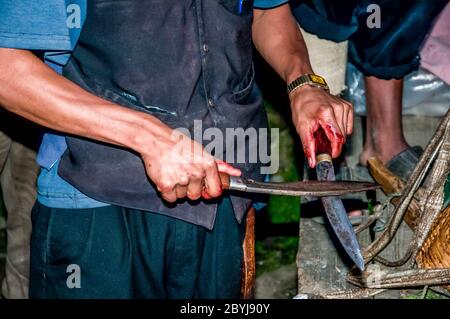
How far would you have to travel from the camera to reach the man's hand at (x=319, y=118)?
7.45 ft

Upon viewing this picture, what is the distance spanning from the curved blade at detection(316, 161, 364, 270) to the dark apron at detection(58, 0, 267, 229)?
36 cm

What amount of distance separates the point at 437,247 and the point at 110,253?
1.45 metres

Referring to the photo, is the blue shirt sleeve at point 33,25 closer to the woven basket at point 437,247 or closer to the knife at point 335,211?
the knife at point 335,211

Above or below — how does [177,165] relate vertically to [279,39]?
below

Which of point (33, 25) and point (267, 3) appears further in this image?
point (267, 3)

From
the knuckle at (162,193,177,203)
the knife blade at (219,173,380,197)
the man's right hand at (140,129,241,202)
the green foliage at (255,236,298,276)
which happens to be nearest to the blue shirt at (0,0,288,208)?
the man's right hand at (140,129,241,202)

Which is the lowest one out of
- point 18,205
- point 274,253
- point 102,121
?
point 274,253

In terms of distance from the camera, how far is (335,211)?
7.17 feet

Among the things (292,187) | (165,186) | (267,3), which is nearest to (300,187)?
(292,187)

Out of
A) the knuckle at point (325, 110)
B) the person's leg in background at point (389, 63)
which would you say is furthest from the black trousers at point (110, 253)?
the person's leg in background at point (389, 63)

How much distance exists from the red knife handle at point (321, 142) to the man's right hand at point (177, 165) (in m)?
0.50

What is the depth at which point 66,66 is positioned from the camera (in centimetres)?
203

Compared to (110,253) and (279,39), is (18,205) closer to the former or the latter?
(110,253)

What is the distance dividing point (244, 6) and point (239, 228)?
2.84 ft
